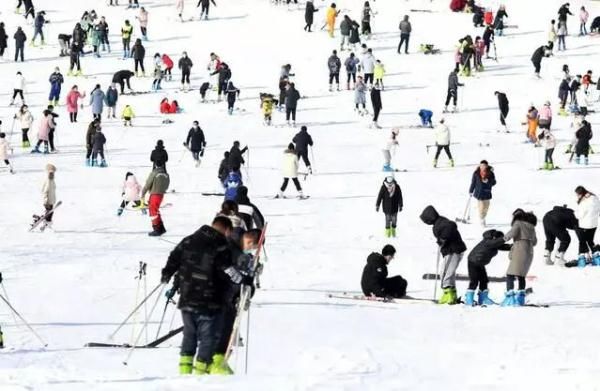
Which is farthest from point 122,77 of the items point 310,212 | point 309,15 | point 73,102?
point 310,212

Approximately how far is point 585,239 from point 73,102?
17974 mm

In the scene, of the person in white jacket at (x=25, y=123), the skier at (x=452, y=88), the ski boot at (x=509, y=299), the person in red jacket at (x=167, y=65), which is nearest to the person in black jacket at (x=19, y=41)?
the person in red jacket at (x=167, y=65)

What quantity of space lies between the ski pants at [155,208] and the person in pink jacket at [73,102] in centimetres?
1353

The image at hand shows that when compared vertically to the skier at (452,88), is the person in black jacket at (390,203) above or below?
below

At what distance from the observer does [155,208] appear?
66.4 ft

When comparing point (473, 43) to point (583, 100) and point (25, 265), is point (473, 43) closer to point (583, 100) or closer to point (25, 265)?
point (583, 100)

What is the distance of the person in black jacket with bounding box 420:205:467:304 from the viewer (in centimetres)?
1545

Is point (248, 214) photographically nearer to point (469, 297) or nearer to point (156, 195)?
point (469, 297)

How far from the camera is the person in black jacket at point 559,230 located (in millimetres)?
18641

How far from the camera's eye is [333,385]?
970cm

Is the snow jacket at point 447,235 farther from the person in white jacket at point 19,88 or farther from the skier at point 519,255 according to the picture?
the person in white jacket at point 19,88

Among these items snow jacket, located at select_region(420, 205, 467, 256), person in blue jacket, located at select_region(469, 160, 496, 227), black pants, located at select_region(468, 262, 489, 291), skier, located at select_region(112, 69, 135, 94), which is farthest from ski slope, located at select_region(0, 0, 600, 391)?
snow jacket, located at select_region(420, 205, 467, 256)

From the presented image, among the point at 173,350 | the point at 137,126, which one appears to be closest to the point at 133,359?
the point at 173,350

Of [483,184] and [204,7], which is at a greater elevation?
[204,7]
